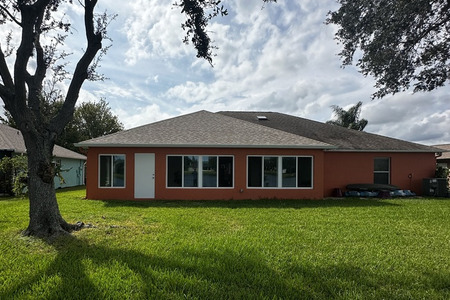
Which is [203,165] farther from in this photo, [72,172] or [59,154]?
[72,172]

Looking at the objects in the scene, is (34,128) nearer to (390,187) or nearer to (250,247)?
(250,247)

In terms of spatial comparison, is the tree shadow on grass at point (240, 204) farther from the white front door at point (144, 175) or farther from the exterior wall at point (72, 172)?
the exterior wall at point (72, 172)

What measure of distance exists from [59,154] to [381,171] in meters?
20.6

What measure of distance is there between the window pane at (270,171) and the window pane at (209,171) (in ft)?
7.64

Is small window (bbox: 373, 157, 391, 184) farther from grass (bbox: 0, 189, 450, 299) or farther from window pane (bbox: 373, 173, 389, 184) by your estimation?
grass (bbox: 0, 189, 450, 299)

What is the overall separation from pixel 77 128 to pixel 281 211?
3491 cm

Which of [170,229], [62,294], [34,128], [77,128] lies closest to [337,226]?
[170,229]

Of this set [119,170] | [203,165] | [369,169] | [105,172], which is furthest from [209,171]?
[369,169]

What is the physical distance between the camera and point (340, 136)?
15.6 meters

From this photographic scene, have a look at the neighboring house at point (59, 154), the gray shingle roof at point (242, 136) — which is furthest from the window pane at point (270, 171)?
the neighboring house at point (59, 154)

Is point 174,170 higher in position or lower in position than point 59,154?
lower

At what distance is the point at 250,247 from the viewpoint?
5422 millimetres

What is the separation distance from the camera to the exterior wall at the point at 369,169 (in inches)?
556

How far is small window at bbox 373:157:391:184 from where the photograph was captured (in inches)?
572
